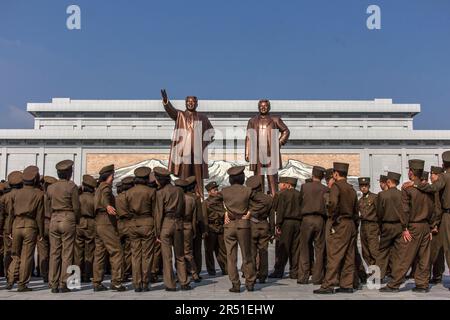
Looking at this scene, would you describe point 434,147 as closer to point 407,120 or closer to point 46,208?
point 407,120

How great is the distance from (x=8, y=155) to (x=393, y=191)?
128 ft

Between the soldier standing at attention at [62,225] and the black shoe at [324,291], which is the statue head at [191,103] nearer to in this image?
the soldier standing at attention at [62,225]

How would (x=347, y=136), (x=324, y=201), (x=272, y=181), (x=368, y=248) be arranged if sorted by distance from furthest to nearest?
1. (x=347, y=136)
2. (x=272, y=181)
3. (x=368, y=248)
4. (x=324, y=201)

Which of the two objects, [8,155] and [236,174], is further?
[8,155]

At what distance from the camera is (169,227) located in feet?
23.8

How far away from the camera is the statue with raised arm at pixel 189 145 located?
10359 mm

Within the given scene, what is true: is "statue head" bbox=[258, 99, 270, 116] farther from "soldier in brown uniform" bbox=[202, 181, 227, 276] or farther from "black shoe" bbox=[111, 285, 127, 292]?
"black shoe" bbox=[111, 285, 127, 292]

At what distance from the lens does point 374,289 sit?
739 cm

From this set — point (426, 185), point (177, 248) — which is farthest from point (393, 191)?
point (177, 248)

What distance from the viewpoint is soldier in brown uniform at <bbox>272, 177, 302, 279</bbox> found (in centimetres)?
860

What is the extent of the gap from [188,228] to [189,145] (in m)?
2.77

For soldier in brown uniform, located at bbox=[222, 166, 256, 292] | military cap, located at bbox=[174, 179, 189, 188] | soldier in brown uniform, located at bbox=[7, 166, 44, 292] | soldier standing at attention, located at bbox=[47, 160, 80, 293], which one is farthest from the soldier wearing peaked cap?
soldier in brown uniform, located at bbox=[7, 166, 44, 292]

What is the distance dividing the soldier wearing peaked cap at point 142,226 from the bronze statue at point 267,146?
3.74 meters

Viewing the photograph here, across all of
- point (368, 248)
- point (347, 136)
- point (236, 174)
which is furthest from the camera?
point (347, 136)
